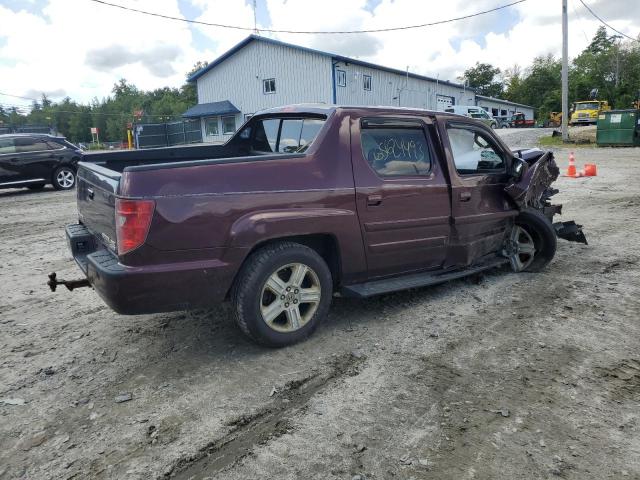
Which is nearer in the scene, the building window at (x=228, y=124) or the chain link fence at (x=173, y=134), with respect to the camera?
the building window at (x=228, y=124)

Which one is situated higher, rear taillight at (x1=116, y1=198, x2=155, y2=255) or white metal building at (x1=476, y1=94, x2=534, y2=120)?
white metal building at (x1=476, y1=94, x2=534, y2=120)

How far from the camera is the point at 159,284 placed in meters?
3.16

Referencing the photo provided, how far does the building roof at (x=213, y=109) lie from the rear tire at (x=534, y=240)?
3338 centimetres

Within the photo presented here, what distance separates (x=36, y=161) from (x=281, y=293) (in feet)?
39.1

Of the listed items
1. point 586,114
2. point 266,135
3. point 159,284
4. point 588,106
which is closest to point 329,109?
point 266,135

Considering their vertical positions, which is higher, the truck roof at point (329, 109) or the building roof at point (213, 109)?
the building roof at point (213, 109)

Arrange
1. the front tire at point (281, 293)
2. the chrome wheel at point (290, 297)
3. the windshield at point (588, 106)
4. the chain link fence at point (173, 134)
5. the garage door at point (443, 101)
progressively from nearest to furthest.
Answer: the front tire at point (281, 293) < the chrome wheel at point (290, 297) < the chain link fence at point (173, 134) < the windshield at point (588, 106) < the garage door at point (443, 101)

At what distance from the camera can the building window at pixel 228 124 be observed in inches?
1481

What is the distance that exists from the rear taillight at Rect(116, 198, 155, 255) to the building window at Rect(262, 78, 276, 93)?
109ft

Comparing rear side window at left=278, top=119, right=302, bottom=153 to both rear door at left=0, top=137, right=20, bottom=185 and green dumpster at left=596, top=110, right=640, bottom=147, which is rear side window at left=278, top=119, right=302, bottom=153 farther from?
green dumpster at left=596, top=110, right=640, bottom=147

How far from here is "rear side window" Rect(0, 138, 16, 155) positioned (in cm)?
1230

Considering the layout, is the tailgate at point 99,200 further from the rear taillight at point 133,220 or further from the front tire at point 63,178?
the front tire at point 63,178

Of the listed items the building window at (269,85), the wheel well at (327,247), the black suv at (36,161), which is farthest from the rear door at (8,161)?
the building window at (269,85)

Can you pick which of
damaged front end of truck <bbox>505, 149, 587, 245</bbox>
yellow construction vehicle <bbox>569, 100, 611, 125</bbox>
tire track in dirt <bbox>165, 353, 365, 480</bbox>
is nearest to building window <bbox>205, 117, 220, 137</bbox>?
yellow construction vehicle <bbox>569, 100, 611, 125</bbox>
